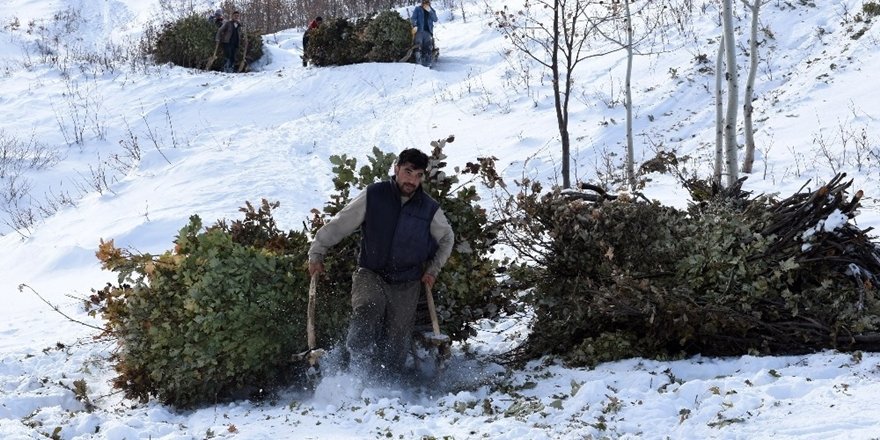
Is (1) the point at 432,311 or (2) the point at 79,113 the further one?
(2) the point at 79,113

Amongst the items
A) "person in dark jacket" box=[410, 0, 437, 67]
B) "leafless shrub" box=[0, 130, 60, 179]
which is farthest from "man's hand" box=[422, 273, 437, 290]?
"person in dark jacket" box=[410, 0, 437, 67]

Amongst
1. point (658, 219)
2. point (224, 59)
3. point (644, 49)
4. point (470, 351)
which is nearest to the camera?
point (658, 219)

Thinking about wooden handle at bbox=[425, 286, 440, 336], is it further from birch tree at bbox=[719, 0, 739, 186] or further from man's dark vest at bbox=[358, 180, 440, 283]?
birch tree at bbox=[719, 0, 739, 186]

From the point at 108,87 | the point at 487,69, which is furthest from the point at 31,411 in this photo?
the point at 487,69

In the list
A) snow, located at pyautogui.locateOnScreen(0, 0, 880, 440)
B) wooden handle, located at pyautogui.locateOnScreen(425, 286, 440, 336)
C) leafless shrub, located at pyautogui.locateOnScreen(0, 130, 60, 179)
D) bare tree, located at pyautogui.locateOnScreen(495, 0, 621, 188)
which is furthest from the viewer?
leafless shrub, located at pyautogui.locateOnScreen(0, 130, 60, 179)

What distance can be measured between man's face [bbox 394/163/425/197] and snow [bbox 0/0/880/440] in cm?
131

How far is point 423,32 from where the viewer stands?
19.8 m

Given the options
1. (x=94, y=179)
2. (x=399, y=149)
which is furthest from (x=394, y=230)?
(x=94, y=179)

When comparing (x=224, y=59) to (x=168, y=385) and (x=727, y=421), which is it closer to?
(x=168, y=385)

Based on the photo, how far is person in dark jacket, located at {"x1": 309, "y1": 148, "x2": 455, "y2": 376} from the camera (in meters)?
5.18

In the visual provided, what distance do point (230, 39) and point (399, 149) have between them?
893 centimetres

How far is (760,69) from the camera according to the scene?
571 inches

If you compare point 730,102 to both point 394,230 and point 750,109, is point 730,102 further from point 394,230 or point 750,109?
point 394,230

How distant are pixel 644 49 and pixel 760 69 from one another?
3030 mm
